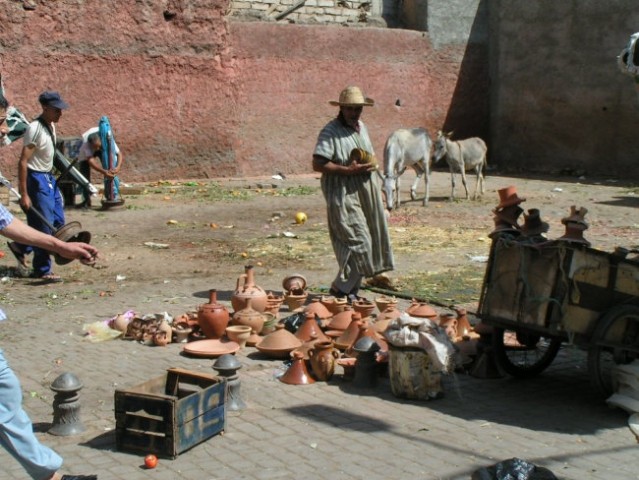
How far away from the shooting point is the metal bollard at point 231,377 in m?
5.79

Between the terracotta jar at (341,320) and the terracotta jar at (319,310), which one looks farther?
the terracotta jar at (319,310)

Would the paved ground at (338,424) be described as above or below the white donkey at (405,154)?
below

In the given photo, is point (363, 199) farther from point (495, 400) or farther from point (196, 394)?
point (196, 394)

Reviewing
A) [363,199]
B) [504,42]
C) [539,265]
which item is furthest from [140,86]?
[539,265]

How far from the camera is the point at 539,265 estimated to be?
238 inches

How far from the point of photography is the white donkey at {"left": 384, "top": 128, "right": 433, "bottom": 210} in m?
16.9

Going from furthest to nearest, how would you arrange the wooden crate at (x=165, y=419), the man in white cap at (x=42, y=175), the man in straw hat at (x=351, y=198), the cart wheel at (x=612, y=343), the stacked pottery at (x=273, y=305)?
the man in white cap at (x=42, y=175) → the man in straw hat at (x=351, y=198) → the stacked pottery at (x=273, y=305) → the cart wheel at (x=612, y=343) → the wooden crate at (x=165, y=419)

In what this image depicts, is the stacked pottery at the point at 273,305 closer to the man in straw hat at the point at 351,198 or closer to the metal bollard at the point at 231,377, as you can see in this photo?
the man in straw hat at the point at 351,198

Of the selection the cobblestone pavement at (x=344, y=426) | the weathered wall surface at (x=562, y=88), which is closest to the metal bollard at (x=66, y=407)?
the cobblestone pavement at (x=344, y=426)

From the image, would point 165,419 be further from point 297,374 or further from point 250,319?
point 250,319

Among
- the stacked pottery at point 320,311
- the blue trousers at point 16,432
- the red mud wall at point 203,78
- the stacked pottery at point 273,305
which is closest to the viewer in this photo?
the blue trousers at point 16,432

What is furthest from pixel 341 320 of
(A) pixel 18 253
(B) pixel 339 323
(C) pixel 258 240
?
(C) pixel 258 240

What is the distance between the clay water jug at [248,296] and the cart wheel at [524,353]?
2.18 meters

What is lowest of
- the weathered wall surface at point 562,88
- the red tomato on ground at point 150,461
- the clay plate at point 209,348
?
the red tomato on ground at point 150,461
